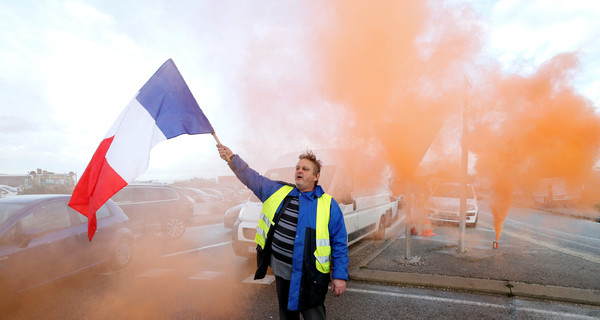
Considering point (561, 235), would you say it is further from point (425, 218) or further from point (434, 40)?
point (434, 40)

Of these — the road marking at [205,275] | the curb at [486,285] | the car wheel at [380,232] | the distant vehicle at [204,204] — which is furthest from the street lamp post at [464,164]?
Answer: the distant vehicle at [204,204]

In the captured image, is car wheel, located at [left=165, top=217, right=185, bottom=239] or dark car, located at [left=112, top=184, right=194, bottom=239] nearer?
dark car, located at [left=112, top=184, right=194, bottom=239]

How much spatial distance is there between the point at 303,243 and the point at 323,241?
0.16m

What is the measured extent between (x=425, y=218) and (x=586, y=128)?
5.35 meters

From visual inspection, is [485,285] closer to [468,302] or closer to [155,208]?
[468,302]

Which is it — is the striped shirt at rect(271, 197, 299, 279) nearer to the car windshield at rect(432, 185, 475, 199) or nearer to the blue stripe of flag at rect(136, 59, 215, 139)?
the blue stripe of flag at rect(136, 59, 215, 139)

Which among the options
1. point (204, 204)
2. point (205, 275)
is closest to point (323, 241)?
point (205, 275)

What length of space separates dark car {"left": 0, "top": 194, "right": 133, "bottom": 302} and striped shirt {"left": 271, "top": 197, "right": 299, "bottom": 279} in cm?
361

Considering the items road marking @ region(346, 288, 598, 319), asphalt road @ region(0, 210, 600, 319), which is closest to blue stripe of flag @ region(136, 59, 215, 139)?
asphalt road @ region(0, 210, 600, 319)

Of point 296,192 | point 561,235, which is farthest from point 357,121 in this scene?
point 561,235

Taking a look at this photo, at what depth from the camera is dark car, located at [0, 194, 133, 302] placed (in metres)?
4.15

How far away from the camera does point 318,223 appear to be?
2.58m

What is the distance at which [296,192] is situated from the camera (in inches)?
109

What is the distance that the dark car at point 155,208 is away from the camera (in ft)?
27.7
